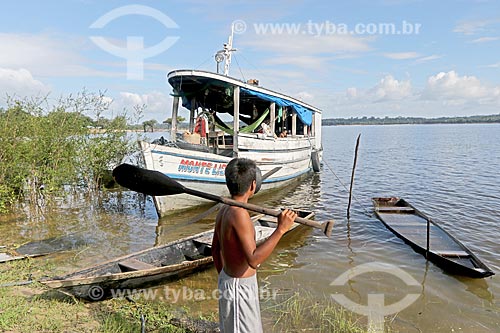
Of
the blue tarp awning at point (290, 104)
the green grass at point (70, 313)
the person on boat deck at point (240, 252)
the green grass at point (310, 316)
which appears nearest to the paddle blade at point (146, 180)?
the person on boat deck at point (240, 252)

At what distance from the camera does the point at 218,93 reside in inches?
485

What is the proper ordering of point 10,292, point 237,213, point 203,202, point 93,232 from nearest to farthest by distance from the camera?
point 237,213
point 10,292
point 93,232
point 203,202

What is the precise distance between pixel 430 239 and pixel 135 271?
6.63 metres

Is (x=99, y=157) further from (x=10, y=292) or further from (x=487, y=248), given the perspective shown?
(x=487, y=248)

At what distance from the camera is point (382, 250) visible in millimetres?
8148

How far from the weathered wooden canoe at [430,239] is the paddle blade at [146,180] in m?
5.61

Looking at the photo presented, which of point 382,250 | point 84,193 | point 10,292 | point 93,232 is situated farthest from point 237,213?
point 84,193

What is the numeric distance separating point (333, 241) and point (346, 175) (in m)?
12.4

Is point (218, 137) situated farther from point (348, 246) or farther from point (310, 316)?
point (310, 316)

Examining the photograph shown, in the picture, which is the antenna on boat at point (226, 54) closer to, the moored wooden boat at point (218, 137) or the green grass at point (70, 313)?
the moored wooden boat at point (218, 137)

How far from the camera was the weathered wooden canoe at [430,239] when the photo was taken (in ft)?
21.5

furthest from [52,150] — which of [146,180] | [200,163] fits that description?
[146,180]

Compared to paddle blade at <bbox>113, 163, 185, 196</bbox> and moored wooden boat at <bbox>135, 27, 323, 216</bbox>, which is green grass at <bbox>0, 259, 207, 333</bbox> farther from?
moored wooden boat at <bbox>135, 27, 323, 216</bbox>

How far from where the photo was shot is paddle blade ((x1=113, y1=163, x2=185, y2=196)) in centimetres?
323
